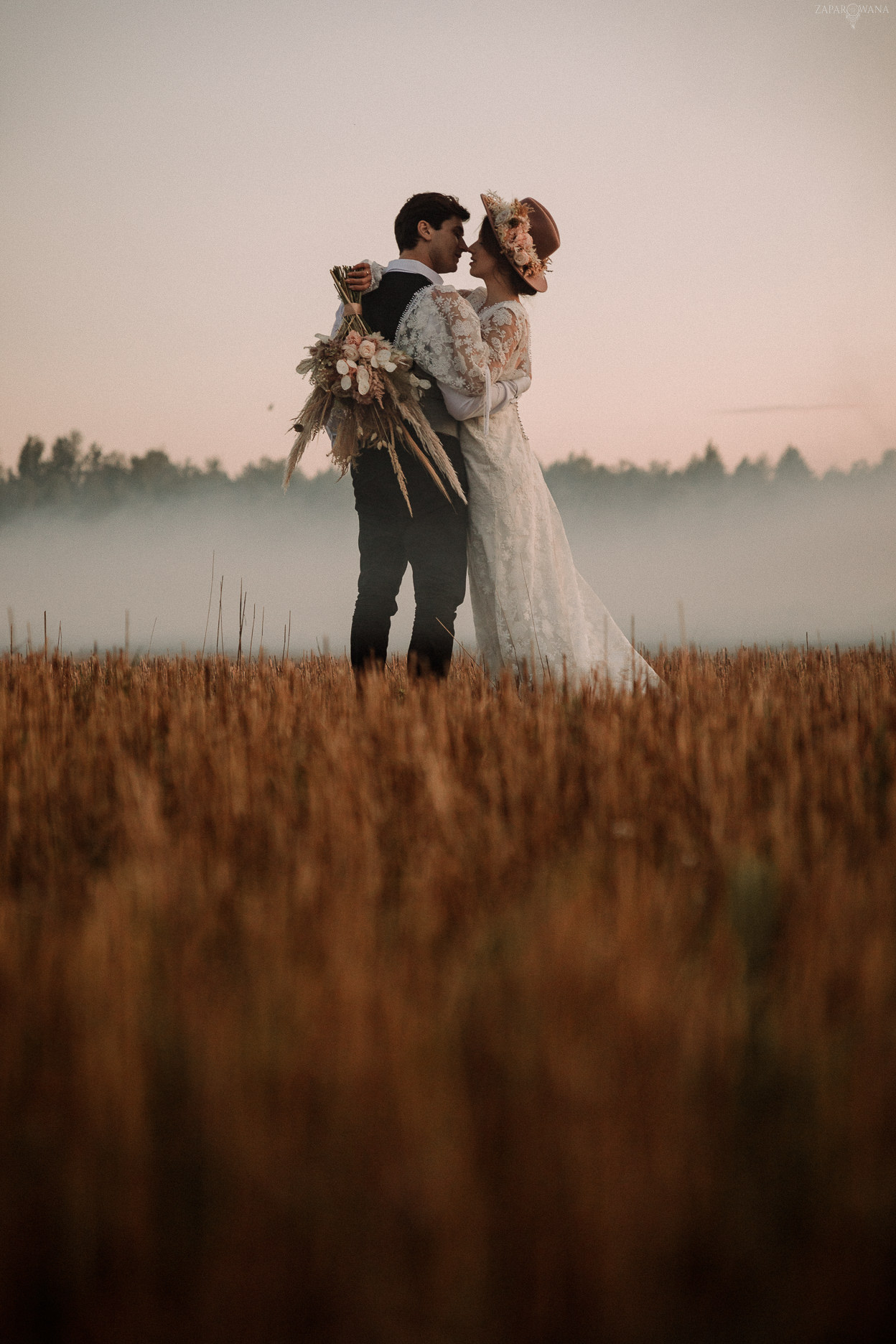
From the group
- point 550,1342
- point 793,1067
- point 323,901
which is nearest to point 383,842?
point 323,901

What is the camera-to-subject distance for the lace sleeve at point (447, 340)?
10.1ft

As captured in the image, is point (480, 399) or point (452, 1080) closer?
point (452, 1080)

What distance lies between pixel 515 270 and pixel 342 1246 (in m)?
3.45

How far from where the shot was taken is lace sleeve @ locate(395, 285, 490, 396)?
3.07 meters

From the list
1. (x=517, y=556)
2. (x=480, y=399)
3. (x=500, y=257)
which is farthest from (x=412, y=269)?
(x=517, y=556)

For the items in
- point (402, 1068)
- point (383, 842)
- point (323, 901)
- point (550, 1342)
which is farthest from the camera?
point (383, 842)

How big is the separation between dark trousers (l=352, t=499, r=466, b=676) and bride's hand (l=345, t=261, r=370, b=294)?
0.85 metres

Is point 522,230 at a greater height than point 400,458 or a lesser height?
greater

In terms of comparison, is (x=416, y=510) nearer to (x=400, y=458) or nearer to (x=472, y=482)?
(x=400, y=458)

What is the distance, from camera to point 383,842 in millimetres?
1383

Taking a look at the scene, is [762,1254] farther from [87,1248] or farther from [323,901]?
[323,901]

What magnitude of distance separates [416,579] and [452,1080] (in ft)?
8.89

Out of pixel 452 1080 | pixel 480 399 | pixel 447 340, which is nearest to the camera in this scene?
pixel 452 1080

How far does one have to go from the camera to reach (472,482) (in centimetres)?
350
